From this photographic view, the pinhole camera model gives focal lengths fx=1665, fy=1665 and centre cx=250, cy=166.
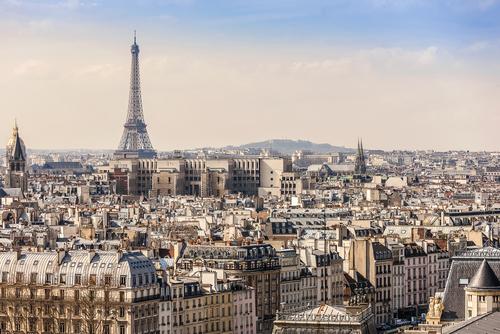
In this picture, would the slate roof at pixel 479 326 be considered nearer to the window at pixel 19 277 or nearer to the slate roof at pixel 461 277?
the slate roof at pixel 461 277

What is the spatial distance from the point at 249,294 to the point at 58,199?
103 m

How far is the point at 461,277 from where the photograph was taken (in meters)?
57.1

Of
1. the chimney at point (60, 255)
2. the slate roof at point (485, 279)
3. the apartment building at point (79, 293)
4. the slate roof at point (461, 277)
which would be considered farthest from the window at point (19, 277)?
the slate roof at point (485, 279)

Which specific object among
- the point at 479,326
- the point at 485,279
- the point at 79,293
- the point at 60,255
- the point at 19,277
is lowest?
the point at 79,293

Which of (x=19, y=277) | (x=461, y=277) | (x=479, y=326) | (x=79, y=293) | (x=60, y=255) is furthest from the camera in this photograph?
(x=19, y=277)

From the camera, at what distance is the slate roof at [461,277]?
182 feet

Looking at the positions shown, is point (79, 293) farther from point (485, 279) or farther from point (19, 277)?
point (485, 279)

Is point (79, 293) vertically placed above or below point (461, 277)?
below

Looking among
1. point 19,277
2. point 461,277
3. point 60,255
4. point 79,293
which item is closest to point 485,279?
point 461,277

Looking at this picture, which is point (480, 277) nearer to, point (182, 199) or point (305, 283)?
point (305, 283)

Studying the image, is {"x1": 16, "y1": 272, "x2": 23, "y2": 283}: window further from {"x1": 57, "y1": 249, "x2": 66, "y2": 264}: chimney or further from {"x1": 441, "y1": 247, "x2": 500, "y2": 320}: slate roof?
{"x1": 441, "y1": 247, "x2": 500, "y2": 320}: slate roof

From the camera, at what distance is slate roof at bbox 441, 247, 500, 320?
55.4m

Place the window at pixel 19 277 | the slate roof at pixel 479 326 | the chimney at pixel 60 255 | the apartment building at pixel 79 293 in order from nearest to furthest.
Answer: the slate roof at pixel 479 326 < the apartment building at pixel 79 293 < the chimney at pixel 60 255 < the window at pixel 19 277

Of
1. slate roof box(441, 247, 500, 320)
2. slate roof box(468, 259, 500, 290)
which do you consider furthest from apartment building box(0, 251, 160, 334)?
slate roof box(468, 259, 500, 290)
